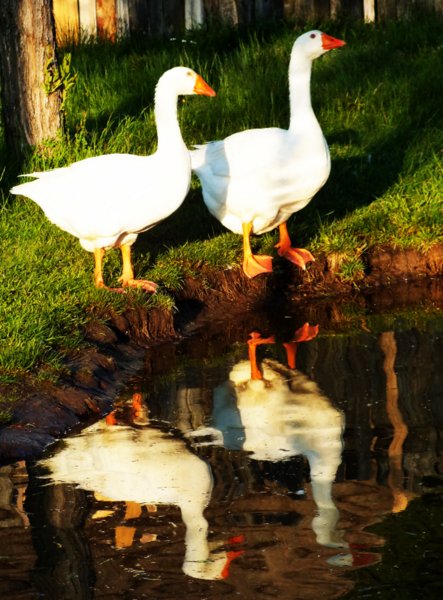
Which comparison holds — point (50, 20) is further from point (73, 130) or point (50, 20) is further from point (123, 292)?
point (123, 292)

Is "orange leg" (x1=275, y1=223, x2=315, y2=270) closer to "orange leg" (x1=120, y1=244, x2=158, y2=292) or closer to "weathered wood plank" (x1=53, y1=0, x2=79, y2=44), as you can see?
"orange leg" (x1=120, y1=244, x2=158, y2=292)

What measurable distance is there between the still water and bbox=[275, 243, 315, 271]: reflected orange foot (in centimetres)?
67

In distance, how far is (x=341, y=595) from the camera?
4.29m

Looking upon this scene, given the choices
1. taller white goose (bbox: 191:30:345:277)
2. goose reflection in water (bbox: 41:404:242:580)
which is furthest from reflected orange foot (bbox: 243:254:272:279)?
goose reflection in water (bbox: 41:404:242:580)

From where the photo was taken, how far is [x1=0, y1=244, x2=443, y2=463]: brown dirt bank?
594cm

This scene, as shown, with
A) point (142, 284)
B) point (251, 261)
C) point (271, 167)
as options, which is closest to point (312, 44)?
point (271, 167)

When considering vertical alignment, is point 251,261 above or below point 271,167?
below

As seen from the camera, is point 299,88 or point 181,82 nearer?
point 181,82

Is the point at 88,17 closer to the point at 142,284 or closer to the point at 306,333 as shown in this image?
the point at 142,284

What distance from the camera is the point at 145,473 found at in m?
5.45

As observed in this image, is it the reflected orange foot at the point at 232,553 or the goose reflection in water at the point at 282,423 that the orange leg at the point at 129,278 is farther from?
the reflected orange foot at the point at 232,553

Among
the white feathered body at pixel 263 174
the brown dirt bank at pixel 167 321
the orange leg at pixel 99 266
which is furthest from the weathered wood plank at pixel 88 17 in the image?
the orange leg at pixel 99 266

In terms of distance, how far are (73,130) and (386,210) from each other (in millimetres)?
2491

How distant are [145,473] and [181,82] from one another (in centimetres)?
271
